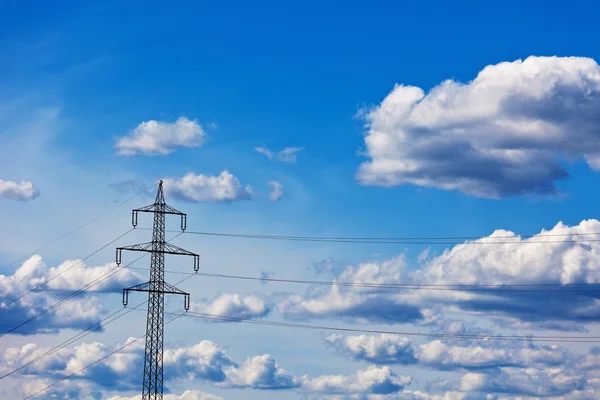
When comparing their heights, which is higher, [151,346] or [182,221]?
[182,221]

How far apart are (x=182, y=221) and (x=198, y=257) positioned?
759 centimetres

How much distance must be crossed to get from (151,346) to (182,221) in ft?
80.0

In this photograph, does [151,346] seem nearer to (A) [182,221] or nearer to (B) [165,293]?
(B) [165,293]

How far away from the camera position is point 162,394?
15375 centimetres

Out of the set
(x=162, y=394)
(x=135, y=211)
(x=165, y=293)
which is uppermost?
(x=135, y=211)

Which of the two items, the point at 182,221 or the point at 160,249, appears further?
the point at 182,221

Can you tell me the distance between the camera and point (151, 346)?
6161 inches

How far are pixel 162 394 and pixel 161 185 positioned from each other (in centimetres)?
3498

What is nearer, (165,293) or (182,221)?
(165,293)

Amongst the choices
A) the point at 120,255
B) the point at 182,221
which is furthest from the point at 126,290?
the point at 182,221

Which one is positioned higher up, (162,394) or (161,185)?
(161,185)

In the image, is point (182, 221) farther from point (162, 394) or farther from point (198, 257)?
point (162, 394)

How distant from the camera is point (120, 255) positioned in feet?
520

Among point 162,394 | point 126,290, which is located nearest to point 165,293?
point 126,290
